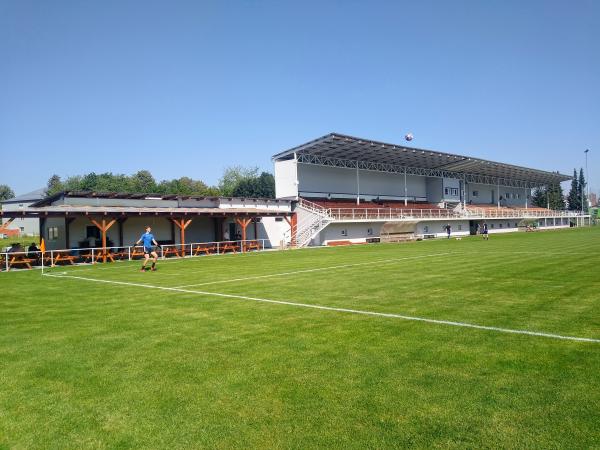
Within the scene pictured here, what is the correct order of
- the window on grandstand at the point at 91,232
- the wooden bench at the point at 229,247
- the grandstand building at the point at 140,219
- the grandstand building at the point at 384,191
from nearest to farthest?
the grandstand building at the point at 140,219 < the window on grandstand at the point at 91,232 < the wooden bench at the point at 229,247 < the grandstand building at the point at 384,191

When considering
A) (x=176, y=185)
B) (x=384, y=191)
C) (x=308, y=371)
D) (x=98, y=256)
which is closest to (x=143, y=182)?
(x=176, y=185)

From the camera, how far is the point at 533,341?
6.41m

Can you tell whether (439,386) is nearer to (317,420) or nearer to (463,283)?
(317,420)

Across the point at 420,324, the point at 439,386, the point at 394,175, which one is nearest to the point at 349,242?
the point at 394,175

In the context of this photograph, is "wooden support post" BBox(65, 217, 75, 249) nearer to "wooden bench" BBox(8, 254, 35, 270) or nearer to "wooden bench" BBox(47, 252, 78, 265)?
"wooden bench" BBox(47, 252, 78, 265)

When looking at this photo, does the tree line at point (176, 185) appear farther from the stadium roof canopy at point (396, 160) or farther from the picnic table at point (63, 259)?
the picnic table at point (63, 259)

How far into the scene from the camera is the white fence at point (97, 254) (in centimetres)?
2358

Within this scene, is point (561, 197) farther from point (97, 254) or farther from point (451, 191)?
point (97, 254)

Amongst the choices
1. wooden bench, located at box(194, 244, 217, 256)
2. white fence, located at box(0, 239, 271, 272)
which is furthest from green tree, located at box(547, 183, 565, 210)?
wooden bench, located at box(194, 244, 217, 256)

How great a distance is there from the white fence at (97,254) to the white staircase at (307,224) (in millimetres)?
3326

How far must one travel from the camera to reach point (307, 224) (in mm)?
41688

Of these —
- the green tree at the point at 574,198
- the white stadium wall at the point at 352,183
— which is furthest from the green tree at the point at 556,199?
the white stadium wall at the point at 352,183

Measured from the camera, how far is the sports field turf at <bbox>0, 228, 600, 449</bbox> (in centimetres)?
391

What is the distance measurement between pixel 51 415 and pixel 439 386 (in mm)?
3958
